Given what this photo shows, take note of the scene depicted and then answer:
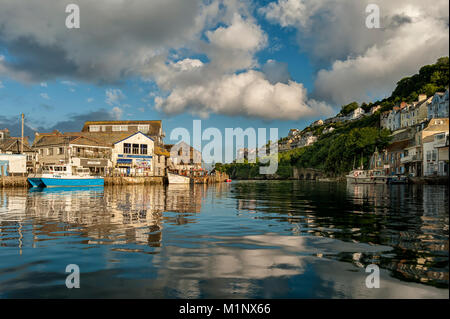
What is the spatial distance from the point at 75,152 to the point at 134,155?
454 inches

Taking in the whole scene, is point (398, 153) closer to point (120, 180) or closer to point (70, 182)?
point (120, 180)

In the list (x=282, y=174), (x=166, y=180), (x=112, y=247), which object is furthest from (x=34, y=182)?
(x=282, y=174)

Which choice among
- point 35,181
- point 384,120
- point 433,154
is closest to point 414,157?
point 433,154

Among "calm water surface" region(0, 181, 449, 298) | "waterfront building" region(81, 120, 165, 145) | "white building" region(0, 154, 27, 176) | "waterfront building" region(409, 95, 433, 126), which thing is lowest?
"calm water surface" region(0, 181, 449, 298)

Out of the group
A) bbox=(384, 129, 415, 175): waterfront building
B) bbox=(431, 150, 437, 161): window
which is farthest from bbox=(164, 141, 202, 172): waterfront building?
bbox=(431, 150, 437, 161): window

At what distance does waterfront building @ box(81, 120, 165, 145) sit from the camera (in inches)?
3063

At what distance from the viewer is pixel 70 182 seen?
5103cm

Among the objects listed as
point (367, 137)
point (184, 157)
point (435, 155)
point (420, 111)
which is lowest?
point (435, 155)

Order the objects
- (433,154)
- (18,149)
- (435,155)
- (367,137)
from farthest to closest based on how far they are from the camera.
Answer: (367,137)
(18,149)
(433,154)
(435,155)

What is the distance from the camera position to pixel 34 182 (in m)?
50.4

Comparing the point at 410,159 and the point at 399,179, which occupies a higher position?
the point at 410,159

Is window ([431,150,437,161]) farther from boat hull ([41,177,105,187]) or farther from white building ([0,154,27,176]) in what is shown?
white building ([0,154,27,176])

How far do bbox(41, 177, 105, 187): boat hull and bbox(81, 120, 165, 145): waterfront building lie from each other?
79.0 feet
